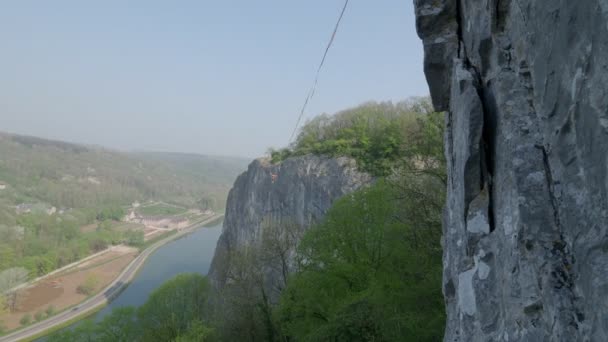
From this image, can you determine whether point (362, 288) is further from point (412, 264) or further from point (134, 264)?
point (134, 264)

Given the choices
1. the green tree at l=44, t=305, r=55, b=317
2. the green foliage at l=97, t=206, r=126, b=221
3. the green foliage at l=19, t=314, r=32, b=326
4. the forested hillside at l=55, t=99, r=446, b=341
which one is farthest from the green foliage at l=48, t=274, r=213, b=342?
the green foliage at l=97, t=206, r=126, b=221

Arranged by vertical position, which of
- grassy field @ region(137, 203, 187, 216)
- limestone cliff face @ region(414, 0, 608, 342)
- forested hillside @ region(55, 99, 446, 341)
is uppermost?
limestone cliff face @ region(414, 0, 608, 342)

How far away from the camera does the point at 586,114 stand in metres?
1.76

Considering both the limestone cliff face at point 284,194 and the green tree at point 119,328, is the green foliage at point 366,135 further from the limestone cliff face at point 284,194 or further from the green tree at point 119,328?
the green tree at point 119,328

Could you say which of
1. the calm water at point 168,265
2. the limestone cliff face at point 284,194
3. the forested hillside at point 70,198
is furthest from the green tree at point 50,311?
the limestone cliff face at point 284,194

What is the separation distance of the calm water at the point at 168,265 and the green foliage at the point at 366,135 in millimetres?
24107

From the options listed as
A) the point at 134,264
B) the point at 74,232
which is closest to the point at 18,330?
the point at 134,264

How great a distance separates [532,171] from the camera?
94.1 inches

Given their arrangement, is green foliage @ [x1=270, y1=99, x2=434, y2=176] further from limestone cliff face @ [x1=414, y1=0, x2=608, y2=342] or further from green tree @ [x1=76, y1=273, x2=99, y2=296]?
green tree @ [x1=76, y1=273, x2=99, y2=296]

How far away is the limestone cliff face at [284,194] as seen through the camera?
74.5 feet

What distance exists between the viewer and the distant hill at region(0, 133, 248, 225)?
113500 millimetres

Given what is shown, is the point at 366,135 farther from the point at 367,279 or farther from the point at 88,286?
the point at 88,286

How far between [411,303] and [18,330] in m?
43.9

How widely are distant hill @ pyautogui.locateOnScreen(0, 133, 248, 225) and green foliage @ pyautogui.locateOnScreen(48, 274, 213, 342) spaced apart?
83.0 m
